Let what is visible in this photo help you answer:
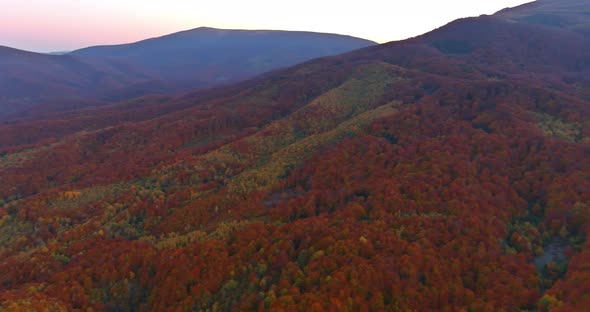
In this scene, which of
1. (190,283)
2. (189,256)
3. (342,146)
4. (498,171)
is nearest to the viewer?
(190,283)

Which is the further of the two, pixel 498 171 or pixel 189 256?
pixel 498 171

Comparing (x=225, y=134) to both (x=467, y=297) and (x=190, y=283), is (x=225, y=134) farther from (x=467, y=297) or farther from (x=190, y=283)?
(x=467, y=297)

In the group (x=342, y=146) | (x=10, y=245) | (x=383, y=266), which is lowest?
(x=10, y=245)

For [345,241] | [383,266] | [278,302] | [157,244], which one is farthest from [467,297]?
[157,244]

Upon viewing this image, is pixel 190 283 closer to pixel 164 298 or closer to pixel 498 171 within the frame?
pixel 164 298

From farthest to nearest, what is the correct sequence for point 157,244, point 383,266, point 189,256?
point 157,244
point 189,256
point 383,266

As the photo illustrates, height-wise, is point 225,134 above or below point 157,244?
above

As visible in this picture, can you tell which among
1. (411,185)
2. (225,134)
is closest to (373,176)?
(411,185)
